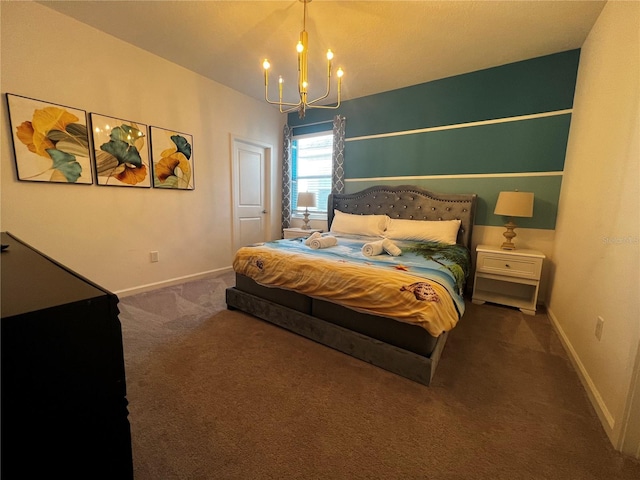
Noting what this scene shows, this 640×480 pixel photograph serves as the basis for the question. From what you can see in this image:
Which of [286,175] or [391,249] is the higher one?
[286,175]

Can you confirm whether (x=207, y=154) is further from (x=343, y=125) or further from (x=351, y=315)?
(x=351, y=315)

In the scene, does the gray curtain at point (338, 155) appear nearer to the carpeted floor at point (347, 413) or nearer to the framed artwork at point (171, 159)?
the framed artwork at point (171, 159)

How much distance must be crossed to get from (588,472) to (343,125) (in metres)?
4.18

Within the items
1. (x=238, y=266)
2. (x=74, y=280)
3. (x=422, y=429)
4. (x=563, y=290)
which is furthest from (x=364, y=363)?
(x=563, y=290)

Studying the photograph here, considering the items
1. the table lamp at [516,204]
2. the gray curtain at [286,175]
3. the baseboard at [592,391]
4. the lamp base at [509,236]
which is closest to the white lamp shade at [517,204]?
the table lamp at [516,204]

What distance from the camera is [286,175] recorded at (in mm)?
4754

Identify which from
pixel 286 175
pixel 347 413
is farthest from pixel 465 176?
pixel 347 413

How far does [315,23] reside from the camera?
2.40 meters

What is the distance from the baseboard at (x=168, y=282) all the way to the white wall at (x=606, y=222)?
4009mm

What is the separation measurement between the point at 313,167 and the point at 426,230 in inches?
94.1

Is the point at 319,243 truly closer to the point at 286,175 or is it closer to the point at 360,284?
the point at 360,284

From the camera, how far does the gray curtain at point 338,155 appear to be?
4117 millimetres

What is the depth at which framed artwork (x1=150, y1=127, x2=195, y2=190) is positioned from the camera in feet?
10.2

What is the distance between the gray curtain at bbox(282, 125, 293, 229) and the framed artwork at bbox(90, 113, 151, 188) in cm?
220
